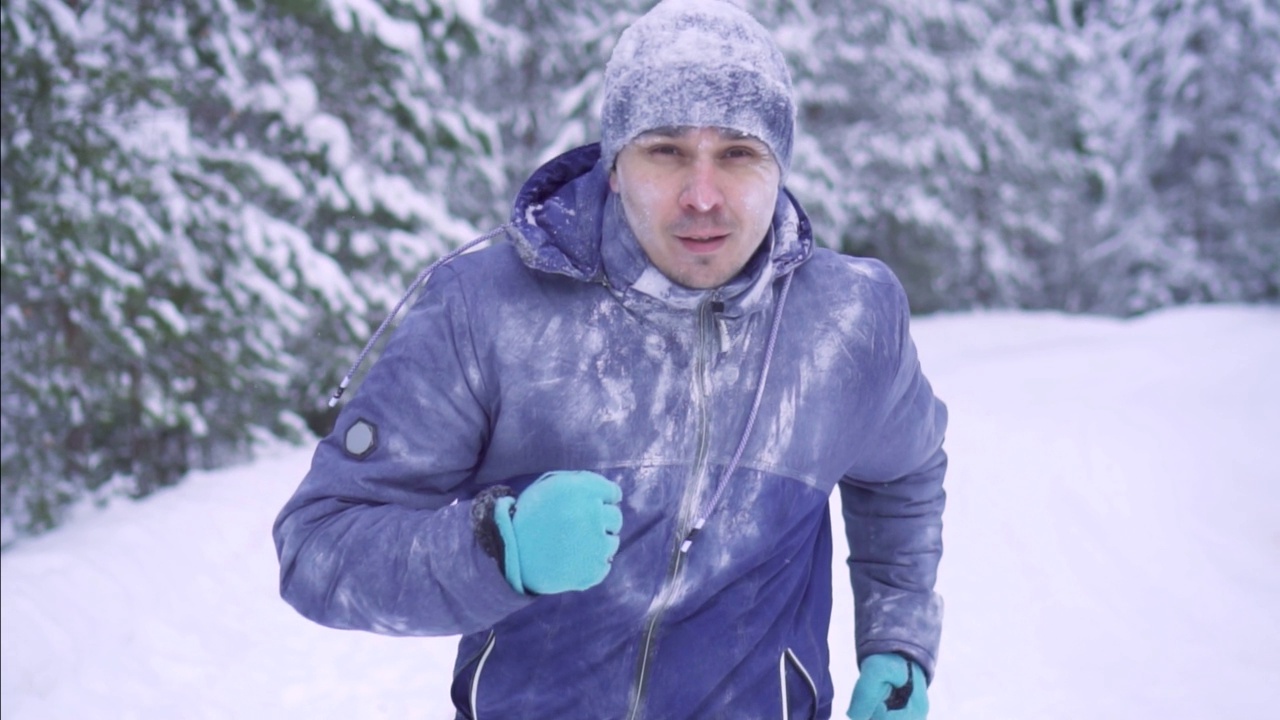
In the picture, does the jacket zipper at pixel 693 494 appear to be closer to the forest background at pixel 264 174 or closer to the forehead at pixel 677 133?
the forehead at pixel 677 133

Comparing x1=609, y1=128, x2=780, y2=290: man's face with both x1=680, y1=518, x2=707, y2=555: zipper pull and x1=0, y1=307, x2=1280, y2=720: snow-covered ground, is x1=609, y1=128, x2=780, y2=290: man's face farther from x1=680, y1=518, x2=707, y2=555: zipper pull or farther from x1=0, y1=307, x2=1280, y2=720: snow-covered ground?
x1=0, y1=307, x2=1280, y2=720: snow-covered ground

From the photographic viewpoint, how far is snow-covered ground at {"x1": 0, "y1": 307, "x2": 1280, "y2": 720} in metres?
3.75

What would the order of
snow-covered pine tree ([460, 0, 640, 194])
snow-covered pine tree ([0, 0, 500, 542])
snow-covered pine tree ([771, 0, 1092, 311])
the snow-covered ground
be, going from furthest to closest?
snow-covered pine tree ([771, 0, 1092, 311]), snow-covered pine tree ([460, 0, 640, 194]), snow-covered pine tree ([0, 0, 500, 542]), the snow-covered ground

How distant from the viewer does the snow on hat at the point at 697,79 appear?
1.73 meters

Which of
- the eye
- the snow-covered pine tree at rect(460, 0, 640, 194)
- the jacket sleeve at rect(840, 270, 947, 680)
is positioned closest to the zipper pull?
the jacket sleeve at rect(840, 270, 947, 680)

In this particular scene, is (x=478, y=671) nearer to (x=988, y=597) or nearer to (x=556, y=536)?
(x=556, y=536)

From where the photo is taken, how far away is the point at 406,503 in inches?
62.1

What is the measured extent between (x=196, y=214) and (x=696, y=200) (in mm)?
4881

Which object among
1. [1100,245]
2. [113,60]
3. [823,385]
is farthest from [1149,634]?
[1100,245]

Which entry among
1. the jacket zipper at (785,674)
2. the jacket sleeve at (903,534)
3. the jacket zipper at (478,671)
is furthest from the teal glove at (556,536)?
the jacket sleeve at (903,534)

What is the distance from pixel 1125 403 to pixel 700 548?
6.46m

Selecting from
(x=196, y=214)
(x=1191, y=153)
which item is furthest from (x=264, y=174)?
(x=1191, y=153)

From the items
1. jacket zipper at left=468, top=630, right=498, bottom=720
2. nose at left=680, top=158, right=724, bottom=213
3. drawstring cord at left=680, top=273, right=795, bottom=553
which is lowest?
jacket zipper at left=468, top=630, right=498, bottom=720

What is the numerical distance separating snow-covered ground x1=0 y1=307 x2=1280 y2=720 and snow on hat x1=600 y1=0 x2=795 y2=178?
8.65ft
